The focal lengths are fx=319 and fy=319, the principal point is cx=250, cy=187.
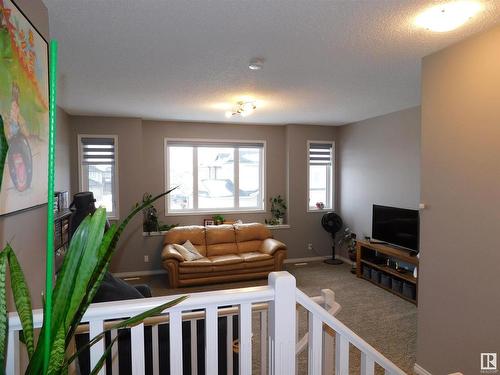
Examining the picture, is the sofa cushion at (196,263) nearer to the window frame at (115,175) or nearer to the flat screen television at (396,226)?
the window frame at (115,175)

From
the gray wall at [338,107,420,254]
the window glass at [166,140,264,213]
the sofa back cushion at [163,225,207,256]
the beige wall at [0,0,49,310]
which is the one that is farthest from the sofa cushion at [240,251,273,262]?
the beige wall at [0,0,49,310]

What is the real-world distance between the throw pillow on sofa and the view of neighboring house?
31 millimetres

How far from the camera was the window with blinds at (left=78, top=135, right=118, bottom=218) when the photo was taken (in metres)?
5.08

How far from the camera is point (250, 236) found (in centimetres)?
545

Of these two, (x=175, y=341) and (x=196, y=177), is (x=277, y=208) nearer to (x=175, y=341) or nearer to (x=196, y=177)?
(x=196, y=177)

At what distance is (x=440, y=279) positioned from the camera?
2414mm

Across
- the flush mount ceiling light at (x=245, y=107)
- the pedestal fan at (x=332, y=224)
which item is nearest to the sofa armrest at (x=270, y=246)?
the pedestal fan at (x=332, y=224)


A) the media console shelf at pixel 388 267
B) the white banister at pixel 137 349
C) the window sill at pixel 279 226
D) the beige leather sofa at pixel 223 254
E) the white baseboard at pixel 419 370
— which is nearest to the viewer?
the white banister at pixel 137 349

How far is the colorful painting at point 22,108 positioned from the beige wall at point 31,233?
7 cm

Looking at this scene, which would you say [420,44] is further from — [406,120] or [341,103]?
[406,120]

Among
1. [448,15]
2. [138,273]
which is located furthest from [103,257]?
[138,273]

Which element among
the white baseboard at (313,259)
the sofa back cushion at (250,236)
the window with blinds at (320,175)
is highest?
the window with blinds at (320,175)

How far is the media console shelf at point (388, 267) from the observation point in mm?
4113

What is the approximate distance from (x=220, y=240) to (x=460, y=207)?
12.2 feet
